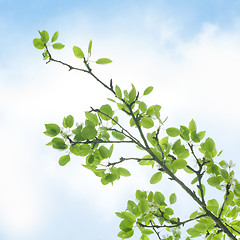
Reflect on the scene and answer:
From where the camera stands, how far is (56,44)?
189cm

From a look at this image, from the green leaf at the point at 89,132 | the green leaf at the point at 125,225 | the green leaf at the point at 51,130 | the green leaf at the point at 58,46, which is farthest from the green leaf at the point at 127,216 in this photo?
the green leaf at the point at 58,46

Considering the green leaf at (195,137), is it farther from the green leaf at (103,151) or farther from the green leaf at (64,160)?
the green leaf at (64,160)

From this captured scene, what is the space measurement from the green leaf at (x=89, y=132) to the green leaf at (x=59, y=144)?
0.43ft

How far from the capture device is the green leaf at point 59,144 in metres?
1.68

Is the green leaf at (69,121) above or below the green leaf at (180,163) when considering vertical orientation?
above

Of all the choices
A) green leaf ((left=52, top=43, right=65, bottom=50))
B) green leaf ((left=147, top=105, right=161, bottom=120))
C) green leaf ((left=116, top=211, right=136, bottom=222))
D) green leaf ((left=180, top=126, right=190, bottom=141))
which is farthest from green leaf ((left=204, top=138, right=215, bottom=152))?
green leaf ((left=52, top=43, right=65, bottom=50))

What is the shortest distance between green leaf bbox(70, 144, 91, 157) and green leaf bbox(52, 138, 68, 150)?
47 mm

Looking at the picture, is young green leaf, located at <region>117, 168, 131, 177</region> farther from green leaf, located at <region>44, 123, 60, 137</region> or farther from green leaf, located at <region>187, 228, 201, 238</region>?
green leaf, located at <region>187, 228, 201, 238</region>

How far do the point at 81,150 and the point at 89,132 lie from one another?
13 cm

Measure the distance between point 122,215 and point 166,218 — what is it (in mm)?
380

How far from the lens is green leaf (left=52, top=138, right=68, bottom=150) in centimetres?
168

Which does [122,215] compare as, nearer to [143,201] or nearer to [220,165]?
[143,201]

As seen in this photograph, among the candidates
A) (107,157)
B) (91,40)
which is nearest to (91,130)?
(107,157)

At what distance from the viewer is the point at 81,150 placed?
170 centimetres
